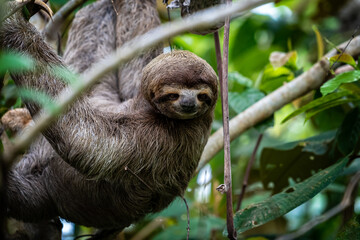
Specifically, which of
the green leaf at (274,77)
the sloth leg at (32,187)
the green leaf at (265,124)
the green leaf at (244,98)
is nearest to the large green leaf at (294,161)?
the green leaf at (265,124)

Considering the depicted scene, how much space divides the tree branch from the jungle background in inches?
7.2

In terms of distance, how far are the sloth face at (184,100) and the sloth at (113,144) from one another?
0.01 m

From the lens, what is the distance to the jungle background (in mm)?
5512

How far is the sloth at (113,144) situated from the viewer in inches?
186

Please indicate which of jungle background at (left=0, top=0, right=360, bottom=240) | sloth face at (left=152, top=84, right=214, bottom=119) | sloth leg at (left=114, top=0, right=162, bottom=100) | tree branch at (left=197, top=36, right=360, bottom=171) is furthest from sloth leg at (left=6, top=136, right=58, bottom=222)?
tree branch at (left=197, top=36, right=360, bottom=171)

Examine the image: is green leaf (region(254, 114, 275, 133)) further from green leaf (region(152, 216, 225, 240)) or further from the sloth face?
the sloth face

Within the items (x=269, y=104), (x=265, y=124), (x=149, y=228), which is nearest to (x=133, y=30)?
(x=269, y=104)

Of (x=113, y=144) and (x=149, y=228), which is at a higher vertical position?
(x=113, y=144)

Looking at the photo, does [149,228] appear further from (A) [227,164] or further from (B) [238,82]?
(A) [227,164]

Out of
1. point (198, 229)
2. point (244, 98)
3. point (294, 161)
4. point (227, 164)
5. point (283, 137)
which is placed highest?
point (227, 164)

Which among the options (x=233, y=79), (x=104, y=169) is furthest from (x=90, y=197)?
(x=233, y=79)

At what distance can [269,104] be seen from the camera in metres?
6.68

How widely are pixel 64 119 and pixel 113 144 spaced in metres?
0.61

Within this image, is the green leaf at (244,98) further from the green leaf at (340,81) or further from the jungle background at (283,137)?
the green leaf at (340,81)
